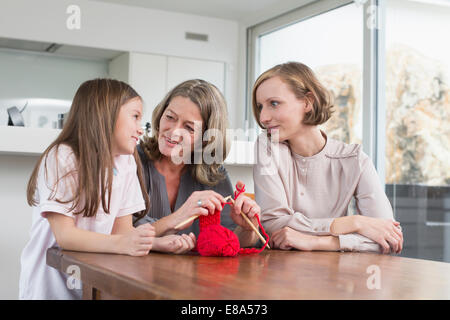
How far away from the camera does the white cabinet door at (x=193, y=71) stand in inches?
183

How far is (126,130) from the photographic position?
1209 millimetres

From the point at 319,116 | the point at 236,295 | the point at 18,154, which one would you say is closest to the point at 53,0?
the point at 18,154

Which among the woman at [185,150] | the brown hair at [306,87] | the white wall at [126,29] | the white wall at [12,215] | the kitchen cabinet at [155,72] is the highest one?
the white wall at [126,29]

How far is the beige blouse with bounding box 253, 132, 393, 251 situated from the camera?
4.47 feet

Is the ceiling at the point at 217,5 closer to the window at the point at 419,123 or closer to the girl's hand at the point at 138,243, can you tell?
the window at the point at 419,123

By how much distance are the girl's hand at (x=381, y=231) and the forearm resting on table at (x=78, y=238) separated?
58 cm

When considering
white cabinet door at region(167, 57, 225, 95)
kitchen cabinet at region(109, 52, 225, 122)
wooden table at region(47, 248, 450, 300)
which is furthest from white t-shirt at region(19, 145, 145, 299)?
white cabinet door at region(167, 57, 225, 95)

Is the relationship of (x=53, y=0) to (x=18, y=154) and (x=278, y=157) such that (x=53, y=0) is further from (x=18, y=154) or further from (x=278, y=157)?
(x=278, y=157)

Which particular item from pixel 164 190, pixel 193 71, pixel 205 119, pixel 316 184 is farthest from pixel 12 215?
pixel 193 71

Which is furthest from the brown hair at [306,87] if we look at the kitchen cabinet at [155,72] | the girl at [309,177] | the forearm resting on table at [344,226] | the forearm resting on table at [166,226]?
the kitchen cabinet at [155,72]

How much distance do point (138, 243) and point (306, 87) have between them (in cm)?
78

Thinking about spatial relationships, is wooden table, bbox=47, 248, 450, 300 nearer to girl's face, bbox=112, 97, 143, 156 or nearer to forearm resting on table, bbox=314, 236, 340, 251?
forearm resting on table, bbox=314, 236, 340, 251

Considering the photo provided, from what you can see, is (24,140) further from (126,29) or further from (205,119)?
(126,29)

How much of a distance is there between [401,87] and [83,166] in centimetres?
252
